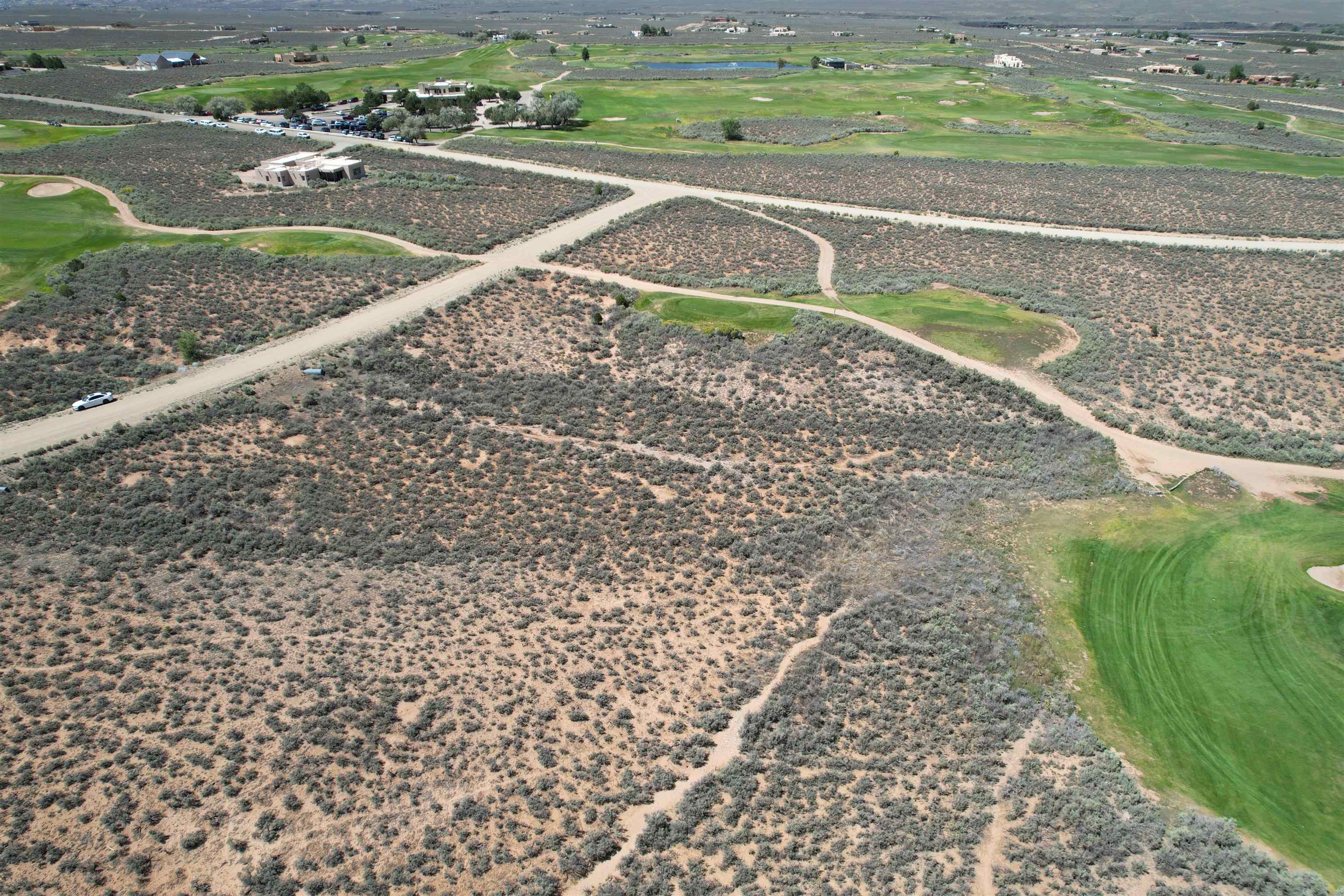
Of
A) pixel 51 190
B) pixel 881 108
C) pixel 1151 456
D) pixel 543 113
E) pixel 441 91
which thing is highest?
pixel 441 91

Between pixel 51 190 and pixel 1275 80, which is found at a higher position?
pixel 1275 80

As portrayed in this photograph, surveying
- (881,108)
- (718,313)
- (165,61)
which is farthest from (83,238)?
(165,61)

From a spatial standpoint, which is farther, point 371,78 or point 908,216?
point 371,78

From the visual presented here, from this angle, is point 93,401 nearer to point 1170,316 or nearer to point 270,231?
point 270,231

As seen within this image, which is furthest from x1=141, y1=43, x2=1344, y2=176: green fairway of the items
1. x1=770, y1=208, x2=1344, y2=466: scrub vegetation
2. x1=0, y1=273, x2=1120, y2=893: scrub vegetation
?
x1=0, y1=273, x2=1120, y2=893: scrub vegetation

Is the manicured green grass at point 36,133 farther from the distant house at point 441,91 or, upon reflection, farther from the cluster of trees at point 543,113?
the cluster of trees at point 543,113
